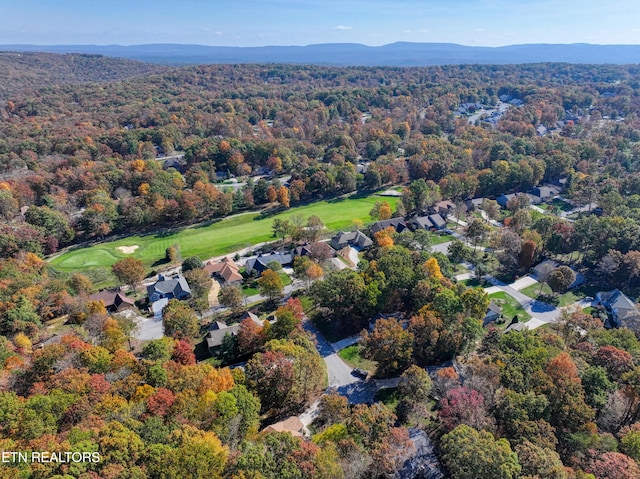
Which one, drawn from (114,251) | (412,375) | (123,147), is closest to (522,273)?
(412,375)

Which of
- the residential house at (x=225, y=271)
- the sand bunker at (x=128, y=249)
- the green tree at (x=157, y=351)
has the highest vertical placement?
the green tree at (x=157, y=351)

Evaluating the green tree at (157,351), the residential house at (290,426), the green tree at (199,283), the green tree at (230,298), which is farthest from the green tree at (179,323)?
the residential house at (290,426)

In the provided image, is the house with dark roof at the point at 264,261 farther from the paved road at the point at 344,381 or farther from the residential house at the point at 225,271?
the paved road at the point at 344,381

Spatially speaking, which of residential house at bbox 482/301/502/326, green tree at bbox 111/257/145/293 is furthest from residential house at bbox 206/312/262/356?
residential house at bbox 482/301/502/326

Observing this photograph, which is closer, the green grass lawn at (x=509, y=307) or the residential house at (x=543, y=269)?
the green grass lawn at (x=509, y=307)

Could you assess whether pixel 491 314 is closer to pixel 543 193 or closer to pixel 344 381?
pixel 344 381

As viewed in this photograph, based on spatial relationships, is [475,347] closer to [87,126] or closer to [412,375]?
[412,375]
